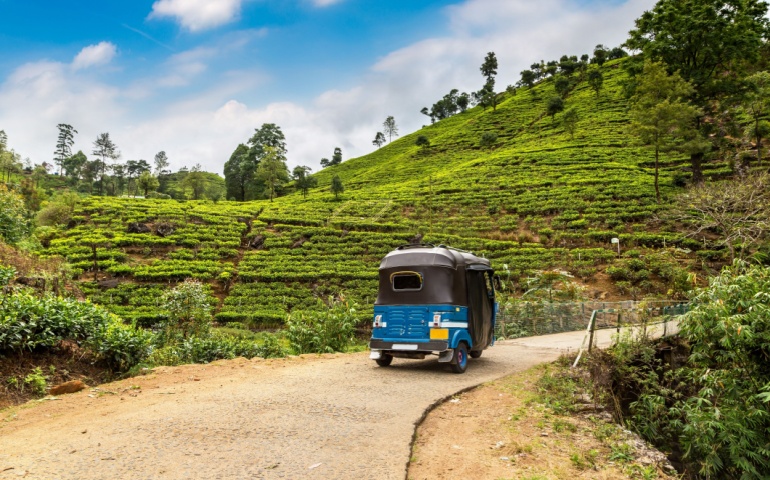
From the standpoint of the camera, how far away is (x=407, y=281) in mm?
9984

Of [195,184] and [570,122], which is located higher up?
[570,122]

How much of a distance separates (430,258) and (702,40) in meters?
40.7

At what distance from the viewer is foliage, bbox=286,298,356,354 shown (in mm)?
13211

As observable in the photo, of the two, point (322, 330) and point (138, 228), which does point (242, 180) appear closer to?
point (138, 228)

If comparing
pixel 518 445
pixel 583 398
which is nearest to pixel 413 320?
pixel 583 398

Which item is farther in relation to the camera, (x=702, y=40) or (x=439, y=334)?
(x=702, y=40)

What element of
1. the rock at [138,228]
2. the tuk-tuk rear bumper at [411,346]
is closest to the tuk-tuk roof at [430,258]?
the tuk-tuk rear bumper at [411,346]

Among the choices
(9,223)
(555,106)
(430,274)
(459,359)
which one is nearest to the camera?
(459,359)

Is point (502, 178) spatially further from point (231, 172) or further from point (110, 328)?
point (231, 172)

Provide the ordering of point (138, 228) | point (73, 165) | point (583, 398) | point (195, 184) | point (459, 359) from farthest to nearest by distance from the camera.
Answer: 1. point (73, 165)
2. point (195, 184)
3. point (138, 228)
4. point (459, 359)
5. point (583, 398)

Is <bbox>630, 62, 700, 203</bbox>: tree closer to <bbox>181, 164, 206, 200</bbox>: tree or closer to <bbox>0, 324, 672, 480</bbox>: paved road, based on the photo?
<bbox>0, 324, 672, 480</bbox>: paved road

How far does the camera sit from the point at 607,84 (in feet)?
291

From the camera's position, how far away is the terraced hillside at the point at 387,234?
31500 mm

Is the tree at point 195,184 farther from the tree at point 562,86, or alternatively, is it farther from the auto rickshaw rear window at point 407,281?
the auto rickshaw rear window at point 407,281
